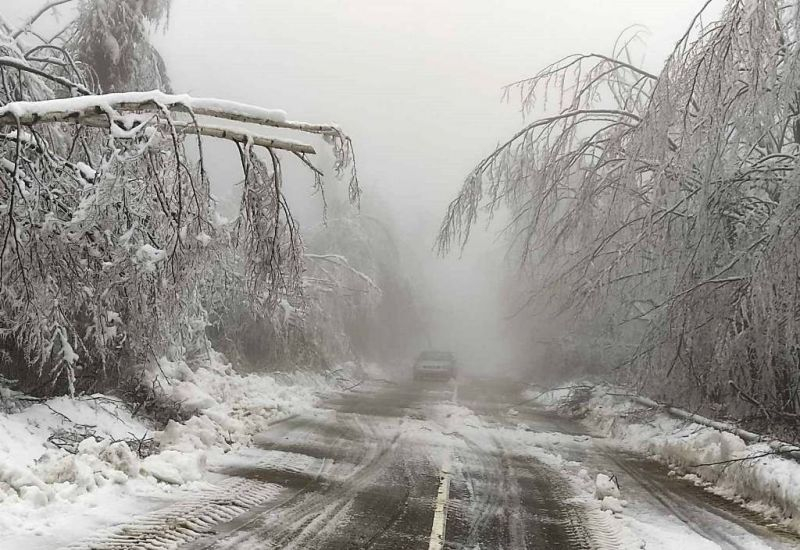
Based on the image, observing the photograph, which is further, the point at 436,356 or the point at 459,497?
the point at 436,356

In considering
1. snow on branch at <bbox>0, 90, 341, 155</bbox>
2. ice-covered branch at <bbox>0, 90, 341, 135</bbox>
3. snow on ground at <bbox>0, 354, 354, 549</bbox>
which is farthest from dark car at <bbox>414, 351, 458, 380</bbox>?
ice-covered branch at <bbox>0, 90, 341, 135</bbox>

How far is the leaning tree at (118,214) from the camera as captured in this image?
496 centimetres

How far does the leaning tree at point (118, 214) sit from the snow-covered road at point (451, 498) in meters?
2.06

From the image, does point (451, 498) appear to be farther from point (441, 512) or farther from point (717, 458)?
point (717, 458)

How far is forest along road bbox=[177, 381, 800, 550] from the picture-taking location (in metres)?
5.51

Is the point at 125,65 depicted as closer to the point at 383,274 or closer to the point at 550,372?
the point at 550,372

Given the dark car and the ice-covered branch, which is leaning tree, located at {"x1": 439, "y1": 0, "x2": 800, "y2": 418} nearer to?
the ice-covered branch

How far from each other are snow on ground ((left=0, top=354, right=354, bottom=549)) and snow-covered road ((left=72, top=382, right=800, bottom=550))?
438mm

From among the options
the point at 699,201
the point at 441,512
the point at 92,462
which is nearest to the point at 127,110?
the point at 92,462

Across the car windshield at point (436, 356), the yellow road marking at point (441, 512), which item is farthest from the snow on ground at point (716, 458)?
the car windshield at point (436, 356)

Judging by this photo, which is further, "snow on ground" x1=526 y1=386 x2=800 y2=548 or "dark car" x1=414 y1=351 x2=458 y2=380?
"dark car" x1=414 y1=351 x2=458 y2=380

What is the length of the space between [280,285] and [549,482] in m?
4.42

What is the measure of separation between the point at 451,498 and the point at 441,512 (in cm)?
65

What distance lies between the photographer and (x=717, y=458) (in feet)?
28.4
